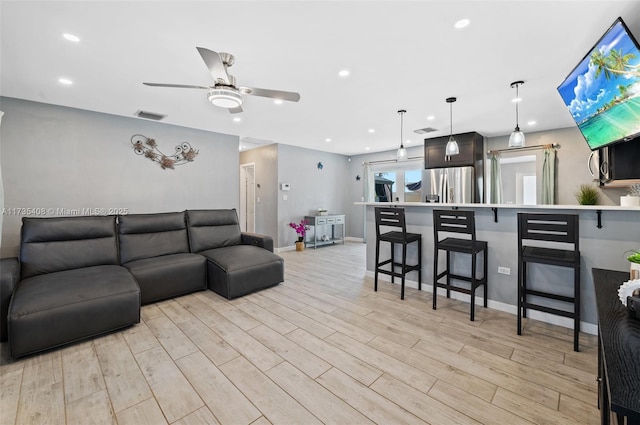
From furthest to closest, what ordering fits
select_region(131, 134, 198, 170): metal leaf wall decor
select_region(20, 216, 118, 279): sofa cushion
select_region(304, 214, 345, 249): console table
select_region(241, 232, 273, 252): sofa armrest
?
select_region(304, 214, 345, 249): console table, select_region(131, 134, 198, 170): metal leaf wall decor, select_region(241, 232, 273, 252): sofa armrest, select_region(20, 216, 118, 279): sofa cushion

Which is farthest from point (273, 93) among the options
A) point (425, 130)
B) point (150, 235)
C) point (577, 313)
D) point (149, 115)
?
point (425, 130)

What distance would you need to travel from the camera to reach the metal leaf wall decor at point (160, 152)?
172 inches

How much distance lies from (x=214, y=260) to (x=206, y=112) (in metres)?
2.21

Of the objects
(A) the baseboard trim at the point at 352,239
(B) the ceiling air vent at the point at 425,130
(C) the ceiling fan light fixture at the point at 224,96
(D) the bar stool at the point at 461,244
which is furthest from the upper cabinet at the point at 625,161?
(A) the baseboard trim at the point at 352,239

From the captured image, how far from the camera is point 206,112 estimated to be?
13.3 feet

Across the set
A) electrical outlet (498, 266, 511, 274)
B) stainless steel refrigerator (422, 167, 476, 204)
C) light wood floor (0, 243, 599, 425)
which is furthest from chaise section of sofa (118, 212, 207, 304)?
stainless steel refrigerator (422, 167, 476, 204)

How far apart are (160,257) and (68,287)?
1.12m

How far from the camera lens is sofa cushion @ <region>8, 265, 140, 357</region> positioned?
208 cm

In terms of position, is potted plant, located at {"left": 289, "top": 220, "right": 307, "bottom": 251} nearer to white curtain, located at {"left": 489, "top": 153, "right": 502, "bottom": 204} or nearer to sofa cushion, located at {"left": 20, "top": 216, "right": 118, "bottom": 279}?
sofa cushion, located at {"left": 20, "top": 216, "right": 118, "bottom": 279}

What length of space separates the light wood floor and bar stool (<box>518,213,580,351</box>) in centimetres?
28

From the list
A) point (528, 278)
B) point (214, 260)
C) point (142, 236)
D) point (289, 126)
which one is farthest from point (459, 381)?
point (289, 126)

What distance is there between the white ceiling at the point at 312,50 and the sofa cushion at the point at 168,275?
6.78 ft

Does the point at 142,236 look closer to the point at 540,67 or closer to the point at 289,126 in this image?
the point at 289,126

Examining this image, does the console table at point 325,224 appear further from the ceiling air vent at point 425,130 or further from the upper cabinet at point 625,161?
the upper cabinet at point 625,161
